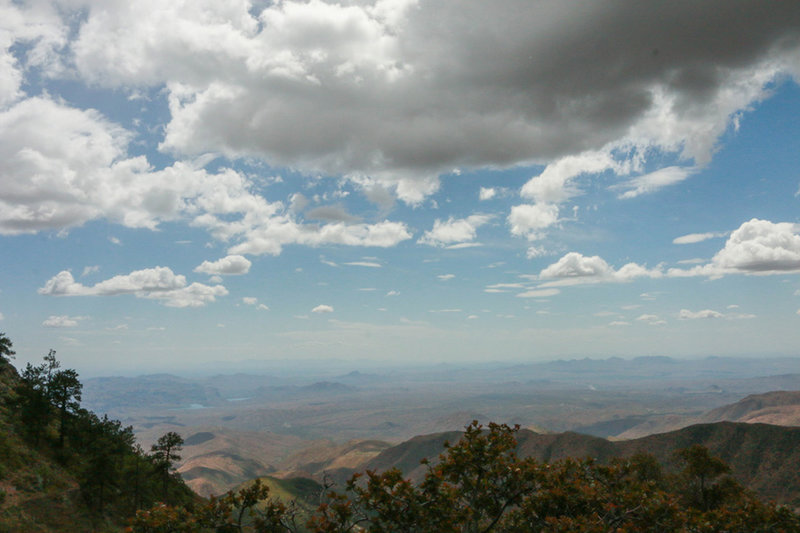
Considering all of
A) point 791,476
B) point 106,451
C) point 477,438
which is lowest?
point 791,476

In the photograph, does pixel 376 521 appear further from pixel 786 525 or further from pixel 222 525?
pixel 786 525

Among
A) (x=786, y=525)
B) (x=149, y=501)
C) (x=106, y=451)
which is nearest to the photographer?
(x=786, y=525)

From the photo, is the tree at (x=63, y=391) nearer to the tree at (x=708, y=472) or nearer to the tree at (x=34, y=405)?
the tree at (x=34, y=405)

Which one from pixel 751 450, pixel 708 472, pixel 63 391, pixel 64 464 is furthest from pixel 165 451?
pixel 751 450

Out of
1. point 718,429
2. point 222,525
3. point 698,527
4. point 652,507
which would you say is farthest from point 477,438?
point 718,429

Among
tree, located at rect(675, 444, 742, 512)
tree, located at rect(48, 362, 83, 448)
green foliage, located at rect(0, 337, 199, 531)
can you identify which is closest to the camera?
green foliage, located at rect(0, 337, 199, 531)

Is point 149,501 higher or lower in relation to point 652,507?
lower

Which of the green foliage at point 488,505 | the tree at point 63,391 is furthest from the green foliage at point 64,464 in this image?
the green foliage at point 488,505

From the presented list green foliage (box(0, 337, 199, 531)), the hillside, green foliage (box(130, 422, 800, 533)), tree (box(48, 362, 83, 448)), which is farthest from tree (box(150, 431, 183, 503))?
the hillside

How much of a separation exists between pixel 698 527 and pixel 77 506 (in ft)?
233

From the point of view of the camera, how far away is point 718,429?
17762 cm

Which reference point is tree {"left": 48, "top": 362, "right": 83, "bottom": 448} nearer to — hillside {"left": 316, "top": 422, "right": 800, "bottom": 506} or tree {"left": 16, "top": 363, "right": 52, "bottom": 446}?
tree {"left": 16, "top": 363, "right": 52, "bottom": 446}

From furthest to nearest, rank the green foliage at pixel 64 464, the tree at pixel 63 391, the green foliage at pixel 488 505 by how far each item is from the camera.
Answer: the tree at pixel 63 391, the green foliage at pixel 64 464, the green foliage at pixel 488 505

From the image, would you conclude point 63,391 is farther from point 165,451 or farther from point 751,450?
point 751,450
